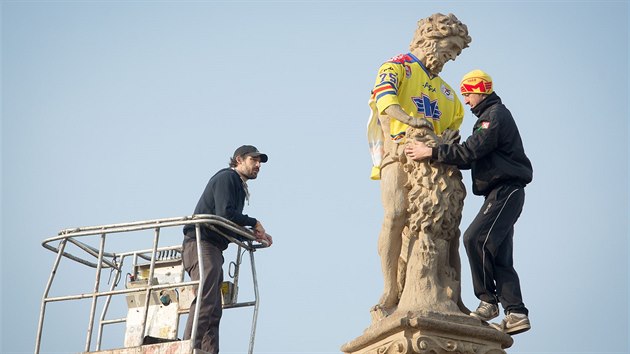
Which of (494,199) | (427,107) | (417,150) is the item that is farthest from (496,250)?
(427,107)

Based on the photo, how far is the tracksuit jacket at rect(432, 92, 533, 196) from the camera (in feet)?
35.4

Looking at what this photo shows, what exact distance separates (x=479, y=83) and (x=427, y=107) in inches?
22.2

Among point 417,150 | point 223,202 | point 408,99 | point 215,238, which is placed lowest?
point 215,238

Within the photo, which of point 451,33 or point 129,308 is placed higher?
point 451,33

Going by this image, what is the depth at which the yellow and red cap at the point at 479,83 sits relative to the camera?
441 inches

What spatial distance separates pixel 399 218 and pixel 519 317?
1361 mm

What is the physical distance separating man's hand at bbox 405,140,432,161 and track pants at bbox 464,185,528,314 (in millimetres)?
708

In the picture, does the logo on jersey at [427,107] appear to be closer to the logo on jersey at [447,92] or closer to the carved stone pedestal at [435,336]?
the logo on jersey at [447,92]

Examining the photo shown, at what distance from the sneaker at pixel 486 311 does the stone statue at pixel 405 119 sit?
23 cm

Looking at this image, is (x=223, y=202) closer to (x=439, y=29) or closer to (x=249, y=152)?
(x=249, y=152)

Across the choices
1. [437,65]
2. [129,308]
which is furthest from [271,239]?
[437,65]

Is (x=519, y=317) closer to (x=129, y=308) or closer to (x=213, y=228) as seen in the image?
(x=213, y=228)

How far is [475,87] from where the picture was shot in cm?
1122

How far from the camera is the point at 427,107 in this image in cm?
1147
